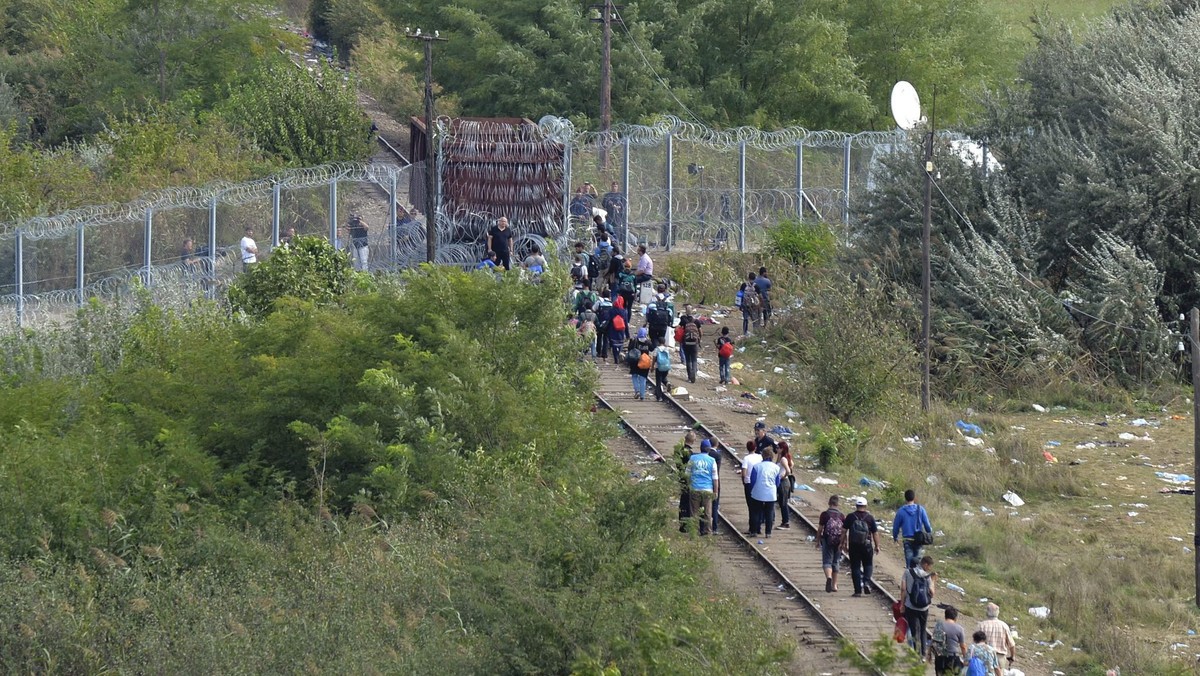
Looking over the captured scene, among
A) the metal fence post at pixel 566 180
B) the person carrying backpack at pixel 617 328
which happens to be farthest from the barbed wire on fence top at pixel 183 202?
the person carrying backpack at pixel 617 328

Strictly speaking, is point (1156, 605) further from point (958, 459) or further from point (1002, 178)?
point (1002, 178)

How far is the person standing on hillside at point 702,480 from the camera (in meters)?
19.4

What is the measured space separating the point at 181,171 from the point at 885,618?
30092mm

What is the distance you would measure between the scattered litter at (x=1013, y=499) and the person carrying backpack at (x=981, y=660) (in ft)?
28.5

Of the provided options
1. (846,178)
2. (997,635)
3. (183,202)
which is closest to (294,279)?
(183,202)

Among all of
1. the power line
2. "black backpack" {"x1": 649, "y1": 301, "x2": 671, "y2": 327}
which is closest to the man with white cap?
"black backpack" {"x1": 649, "y1": 301, "x2": 671, "y2": 327}

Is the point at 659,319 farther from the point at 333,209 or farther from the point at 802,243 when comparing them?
the point at 333,209

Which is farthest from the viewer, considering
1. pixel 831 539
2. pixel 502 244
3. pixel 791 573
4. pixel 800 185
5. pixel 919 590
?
pixel 800 185

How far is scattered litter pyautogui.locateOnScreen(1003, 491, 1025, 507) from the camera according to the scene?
77.5 feet

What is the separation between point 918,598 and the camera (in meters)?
16.5

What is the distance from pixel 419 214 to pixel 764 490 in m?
16.2

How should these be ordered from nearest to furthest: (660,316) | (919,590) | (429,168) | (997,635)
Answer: (997,635)
(919,590)
(660,316)
(429,168)

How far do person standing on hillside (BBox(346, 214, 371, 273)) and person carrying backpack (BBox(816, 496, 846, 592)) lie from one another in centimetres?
1609

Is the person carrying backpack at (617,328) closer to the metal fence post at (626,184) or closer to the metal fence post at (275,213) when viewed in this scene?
the metal fence post at (626,184)
